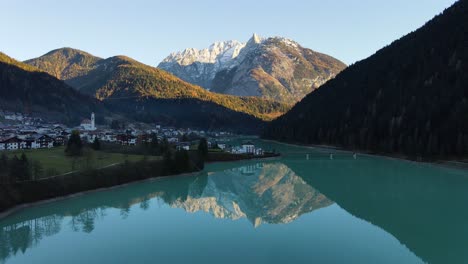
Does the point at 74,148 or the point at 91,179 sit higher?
the point at 74,148

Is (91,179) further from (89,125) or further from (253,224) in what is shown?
(89,125)

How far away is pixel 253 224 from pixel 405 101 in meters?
87.2

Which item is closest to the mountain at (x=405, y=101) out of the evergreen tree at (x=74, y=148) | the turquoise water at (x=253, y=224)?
the turquoise water at (x=253, y=224)

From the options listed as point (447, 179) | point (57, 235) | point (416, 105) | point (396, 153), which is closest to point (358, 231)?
point (57, 235)

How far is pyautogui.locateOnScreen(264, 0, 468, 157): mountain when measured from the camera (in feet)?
269

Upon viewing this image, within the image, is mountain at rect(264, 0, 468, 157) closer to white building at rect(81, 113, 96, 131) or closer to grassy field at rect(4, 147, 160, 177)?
grassy field at rect(4, 147, 160, 177)

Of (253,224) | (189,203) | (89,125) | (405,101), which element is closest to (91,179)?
(189,203)

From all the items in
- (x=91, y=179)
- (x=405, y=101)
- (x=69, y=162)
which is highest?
(x=405, y=101)

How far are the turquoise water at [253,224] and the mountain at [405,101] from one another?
26911 millimetres

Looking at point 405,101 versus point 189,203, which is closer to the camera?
point 189,203

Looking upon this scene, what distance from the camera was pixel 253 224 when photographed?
3225cm

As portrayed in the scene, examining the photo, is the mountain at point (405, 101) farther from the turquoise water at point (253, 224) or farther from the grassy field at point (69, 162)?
the grassy field at point (69, 162)

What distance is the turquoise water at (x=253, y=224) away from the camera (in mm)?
23719

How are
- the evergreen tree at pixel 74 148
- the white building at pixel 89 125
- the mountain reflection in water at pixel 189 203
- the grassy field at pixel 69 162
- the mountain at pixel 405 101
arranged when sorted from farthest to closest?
the white building at pixel 89 125 < the mountain at pixel 405 101 < the evergreen tree at pixel 74 148 < the grassy field at pixel 69 162 < the mountain reflection in water at pixel 189 203
